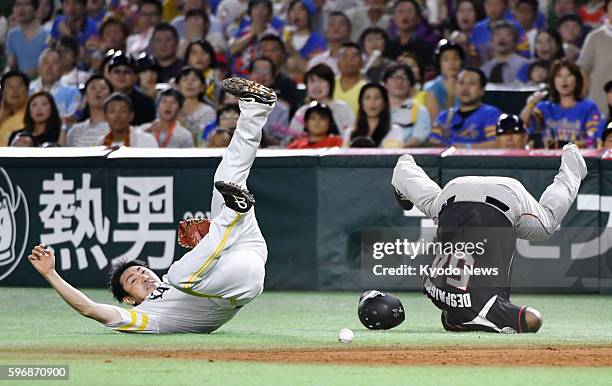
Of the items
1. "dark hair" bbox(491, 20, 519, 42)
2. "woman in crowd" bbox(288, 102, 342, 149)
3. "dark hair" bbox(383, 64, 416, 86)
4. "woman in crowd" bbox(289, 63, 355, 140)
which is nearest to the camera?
"woman in crowd" bbox(288, 102, 342, 149)

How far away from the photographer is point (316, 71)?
12547 mm

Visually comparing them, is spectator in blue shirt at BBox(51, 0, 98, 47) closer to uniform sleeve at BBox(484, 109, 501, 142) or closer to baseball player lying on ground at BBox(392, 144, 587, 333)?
uniform sleeve at BBox(484, 109, 501, 142)

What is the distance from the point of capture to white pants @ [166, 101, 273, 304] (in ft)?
23.3

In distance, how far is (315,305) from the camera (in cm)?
992

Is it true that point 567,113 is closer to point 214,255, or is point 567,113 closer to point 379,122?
point 379,122

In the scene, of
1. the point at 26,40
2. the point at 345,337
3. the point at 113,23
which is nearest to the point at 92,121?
the point at 113,23

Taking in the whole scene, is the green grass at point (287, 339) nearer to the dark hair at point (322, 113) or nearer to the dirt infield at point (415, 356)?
the dirt infield at point (415, 356)

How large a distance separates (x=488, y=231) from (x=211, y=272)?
1.87m

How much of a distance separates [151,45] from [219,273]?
27.1 ft

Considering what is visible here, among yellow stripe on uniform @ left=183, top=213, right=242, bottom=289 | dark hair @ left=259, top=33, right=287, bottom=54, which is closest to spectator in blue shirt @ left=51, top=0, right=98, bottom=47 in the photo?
dark hair @ left=259, top=33, right=287, bottom=54

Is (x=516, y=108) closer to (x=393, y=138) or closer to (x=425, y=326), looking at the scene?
(x=393, y=138)

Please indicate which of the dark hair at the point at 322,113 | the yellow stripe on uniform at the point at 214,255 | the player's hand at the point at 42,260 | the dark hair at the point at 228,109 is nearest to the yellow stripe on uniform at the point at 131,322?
the yellow stripe on uniform at the point at 214,255

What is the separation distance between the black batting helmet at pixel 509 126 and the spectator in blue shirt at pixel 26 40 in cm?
671

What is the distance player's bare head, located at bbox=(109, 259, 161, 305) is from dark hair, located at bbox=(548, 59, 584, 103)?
17.3 ft
